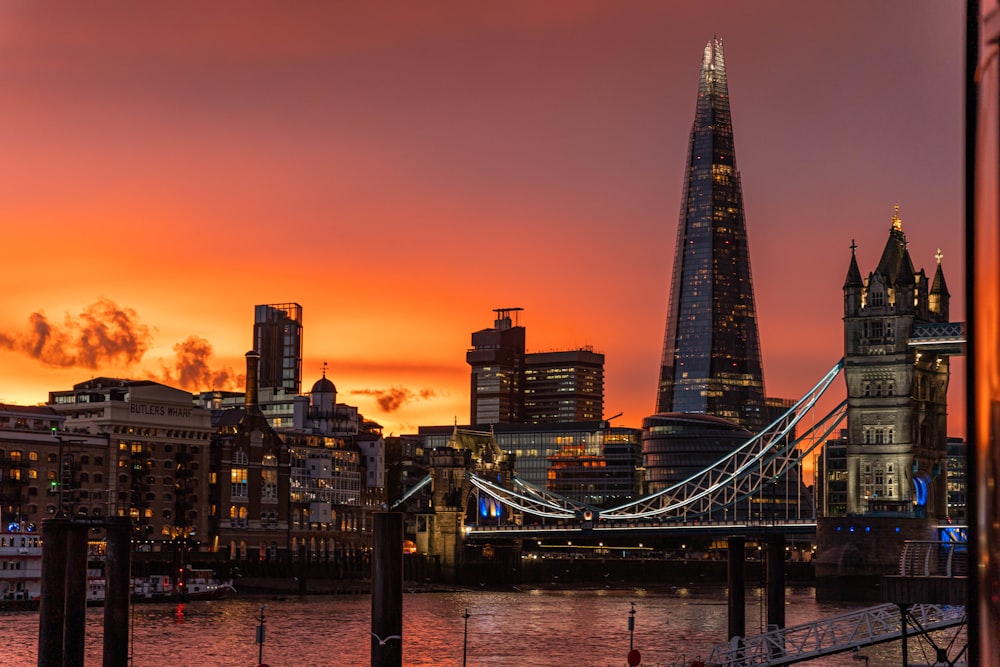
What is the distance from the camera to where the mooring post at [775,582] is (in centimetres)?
5741

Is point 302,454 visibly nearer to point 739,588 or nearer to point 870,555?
point 870,555

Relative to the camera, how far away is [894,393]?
5069 inches

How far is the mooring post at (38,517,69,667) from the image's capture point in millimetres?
40906

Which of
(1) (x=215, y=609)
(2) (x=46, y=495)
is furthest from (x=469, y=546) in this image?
(1) (x=215, y=609)

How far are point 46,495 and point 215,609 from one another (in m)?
33.1

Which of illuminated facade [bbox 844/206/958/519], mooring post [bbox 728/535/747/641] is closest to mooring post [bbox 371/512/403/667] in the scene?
mooring post [bbox 728/535/747/641]

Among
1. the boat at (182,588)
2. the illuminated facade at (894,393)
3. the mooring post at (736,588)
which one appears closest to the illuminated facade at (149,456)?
the boat at (182,588)

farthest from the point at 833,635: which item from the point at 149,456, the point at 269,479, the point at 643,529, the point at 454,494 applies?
the point at 454,494

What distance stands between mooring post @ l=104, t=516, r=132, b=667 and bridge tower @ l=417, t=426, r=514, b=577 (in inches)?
4643

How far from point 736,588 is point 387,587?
2691 centimetres

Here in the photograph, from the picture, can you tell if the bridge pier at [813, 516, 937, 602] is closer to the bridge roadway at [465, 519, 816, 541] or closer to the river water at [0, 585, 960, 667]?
the river water at [0, 585, 960, 667]

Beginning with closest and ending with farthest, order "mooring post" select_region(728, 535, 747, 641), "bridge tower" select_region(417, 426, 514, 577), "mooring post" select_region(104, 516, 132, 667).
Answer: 1. "mooring post" select_region(104, 516, 132, 667)
2. "mooring post" select_region(728, 535, 747, 641)
3. "bridge tower" select_region(417, 426, 514, 577)

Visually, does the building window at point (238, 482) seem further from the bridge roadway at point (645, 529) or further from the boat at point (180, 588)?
the bridge roadway at point (645, 529)

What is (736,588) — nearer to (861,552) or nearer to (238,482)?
(861,552)
